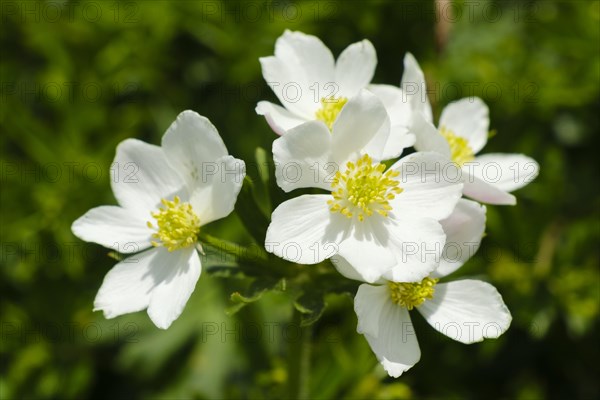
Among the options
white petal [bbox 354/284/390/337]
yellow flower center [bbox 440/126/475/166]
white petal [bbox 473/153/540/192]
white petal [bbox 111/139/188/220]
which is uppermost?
white petal [bbox 111/139/188/220]

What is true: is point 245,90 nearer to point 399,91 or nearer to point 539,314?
point 399,91

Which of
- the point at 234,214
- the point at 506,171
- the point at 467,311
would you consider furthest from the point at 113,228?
the point at 506,171

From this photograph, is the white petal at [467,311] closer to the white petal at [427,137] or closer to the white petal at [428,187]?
the white petal at [428,187]

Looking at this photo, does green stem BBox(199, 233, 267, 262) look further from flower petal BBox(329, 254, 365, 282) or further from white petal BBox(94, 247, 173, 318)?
flower petal BBox(329, 254, 365, 282)

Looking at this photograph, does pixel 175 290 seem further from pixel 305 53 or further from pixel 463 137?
pixel 463 137

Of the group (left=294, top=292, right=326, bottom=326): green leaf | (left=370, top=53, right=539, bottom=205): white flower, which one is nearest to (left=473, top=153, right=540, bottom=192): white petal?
(left=370, top=53, right=539, bottom=205): white flower

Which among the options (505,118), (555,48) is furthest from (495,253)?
(555,48)
